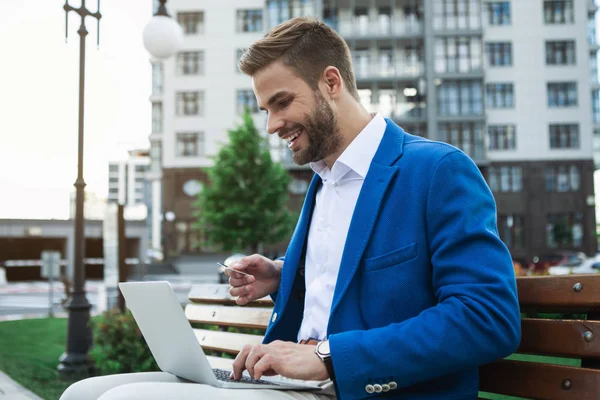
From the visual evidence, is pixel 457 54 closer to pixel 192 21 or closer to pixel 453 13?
pixel 453 13

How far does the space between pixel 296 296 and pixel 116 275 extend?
28.9 feet

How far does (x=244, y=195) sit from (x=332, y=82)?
30.4 m

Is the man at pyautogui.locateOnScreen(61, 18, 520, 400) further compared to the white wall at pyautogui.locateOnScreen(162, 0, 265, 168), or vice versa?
the white wall at pyautogui.locateOnScreen(162, 0, 265, 168)

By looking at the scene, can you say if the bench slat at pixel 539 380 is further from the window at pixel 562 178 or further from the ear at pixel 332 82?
the window at pixel 562 178

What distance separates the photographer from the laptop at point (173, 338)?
201 cm

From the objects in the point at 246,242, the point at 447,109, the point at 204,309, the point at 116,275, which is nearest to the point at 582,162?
the point at 447,109

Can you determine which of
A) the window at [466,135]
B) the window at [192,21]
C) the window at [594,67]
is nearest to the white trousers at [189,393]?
the window at [466,135]

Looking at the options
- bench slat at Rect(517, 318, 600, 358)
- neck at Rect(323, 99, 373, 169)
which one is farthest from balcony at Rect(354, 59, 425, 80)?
bench slat at Rect(517, 318, 600, 358)

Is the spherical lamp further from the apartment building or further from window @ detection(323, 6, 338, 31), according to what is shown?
the apartment building

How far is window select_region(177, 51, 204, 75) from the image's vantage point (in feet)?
148

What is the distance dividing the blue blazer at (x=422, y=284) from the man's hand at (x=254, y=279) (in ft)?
2.28

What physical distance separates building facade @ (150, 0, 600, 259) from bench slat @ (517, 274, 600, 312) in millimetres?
40466

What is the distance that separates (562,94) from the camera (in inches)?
1764

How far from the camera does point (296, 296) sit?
249 cm
